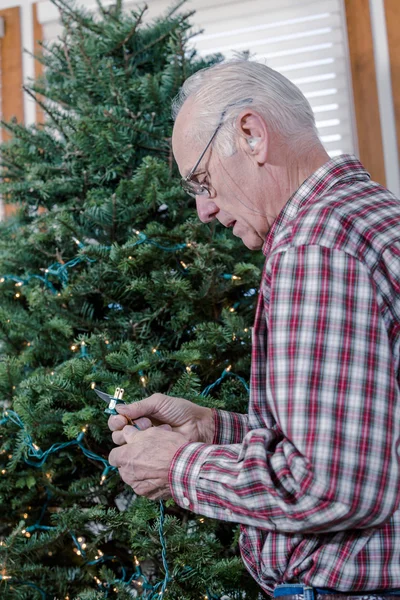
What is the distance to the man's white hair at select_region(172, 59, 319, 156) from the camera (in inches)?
38.5

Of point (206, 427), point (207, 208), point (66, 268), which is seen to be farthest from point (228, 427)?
point (66, 268)

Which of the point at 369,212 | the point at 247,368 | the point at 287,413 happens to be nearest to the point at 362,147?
the point at 247,368

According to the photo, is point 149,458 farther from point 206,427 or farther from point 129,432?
point 206,427

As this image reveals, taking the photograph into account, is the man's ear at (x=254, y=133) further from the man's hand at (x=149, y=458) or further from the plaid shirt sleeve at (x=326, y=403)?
the man's hand at (x=149, y=458)

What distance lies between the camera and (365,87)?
2.35 metres

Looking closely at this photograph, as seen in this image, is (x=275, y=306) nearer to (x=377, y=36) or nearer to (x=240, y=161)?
(x=240, y=161)

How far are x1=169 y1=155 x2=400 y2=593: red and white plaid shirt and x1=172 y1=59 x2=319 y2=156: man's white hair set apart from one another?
6.5 inches

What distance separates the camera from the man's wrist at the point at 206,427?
1.15 m

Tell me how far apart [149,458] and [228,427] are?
0.26m

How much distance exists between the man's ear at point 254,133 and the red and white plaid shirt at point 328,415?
0.15 meters

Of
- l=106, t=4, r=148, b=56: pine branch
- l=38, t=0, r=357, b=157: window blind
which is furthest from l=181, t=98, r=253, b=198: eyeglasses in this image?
l=38, t=0, r=357, b=157: window blind

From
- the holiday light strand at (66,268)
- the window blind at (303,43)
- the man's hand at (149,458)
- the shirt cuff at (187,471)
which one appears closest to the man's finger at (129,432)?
the man's hand at (149,458)

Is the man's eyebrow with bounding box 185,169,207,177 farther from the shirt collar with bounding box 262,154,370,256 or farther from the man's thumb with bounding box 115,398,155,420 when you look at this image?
the man's thumb with bounding box 115,398,155,420

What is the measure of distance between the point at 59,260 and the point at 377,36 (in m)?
1.43
